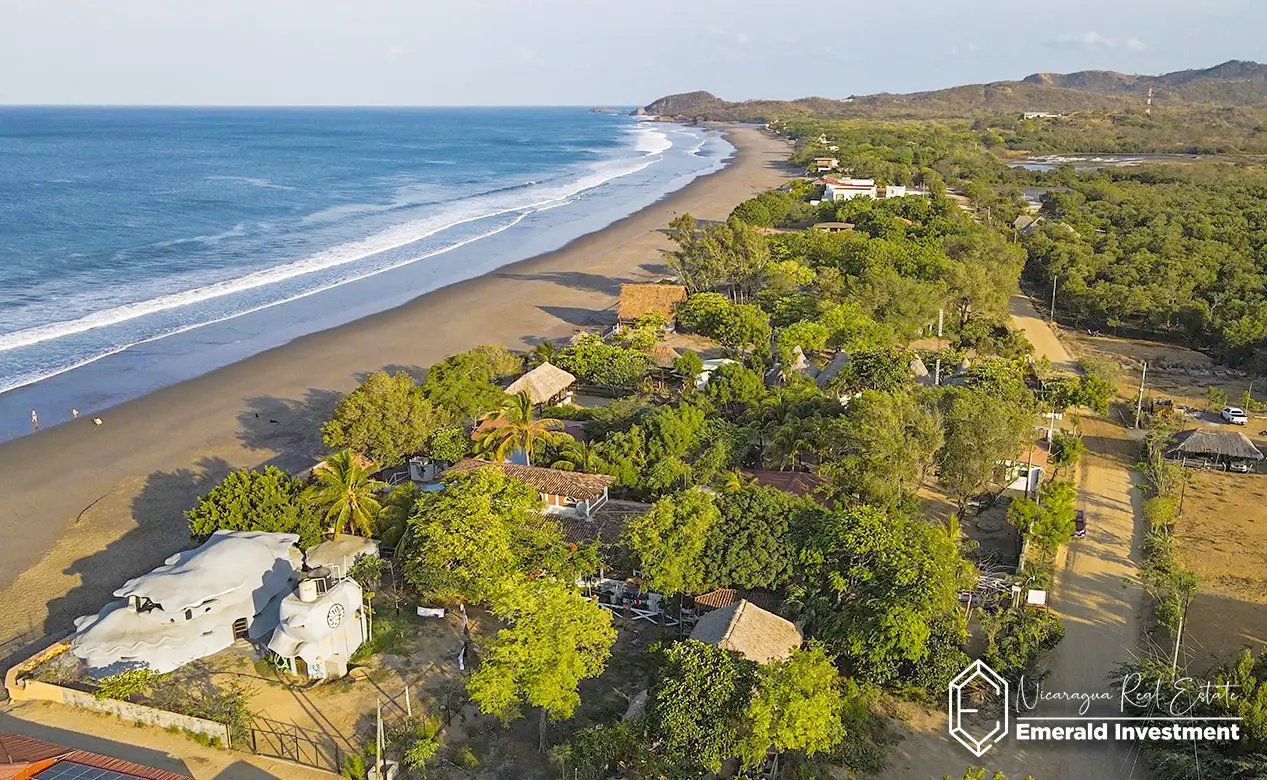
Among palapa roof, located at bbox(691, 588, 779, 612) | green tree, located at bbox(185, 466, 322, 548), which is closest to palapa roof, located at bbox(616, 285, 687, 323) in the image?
green tree, located at bbox(185, 466, 322, 548)

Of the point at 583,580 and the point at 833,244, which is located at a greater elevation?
the point at 833,244

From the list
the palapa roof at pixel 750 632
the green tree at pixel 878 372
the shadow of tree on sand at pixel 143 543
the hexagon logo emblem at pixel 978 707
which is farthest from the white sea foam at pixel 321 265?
the hexagon logo emblem at pixel 978 707

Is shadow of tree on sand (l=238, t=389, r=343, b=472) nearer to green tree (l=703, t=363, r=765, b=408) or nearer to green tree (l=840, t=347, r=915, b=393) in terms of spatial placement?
green tree (l=703, t=363, r=765, b=408)

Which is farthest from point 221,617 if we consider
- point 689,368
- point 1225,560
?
point 1225,560

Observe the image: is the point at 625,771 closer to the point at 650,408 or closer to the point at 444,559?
the point at 444,559

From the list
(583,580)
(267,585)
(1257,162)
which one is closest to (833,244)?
(583,580)

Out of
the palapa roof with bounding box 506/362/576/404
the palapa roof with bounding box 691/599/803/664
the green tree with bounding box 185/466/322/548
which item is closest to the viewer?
the palapa roof with bounding box 691/599/803/664
